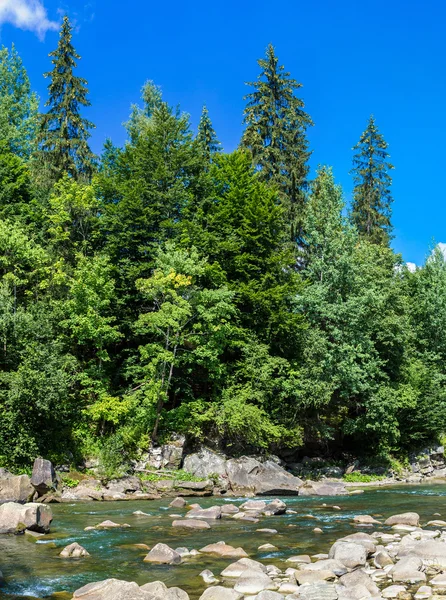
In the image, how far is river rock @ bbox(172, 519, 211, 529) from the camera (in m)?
16.0

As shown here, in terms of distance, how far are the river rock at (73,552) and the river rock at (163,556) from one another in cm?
149

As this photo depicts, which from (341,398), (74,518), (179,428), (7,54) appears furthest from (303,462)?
(7,54)

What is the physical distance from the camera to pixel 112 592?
876 centimetres

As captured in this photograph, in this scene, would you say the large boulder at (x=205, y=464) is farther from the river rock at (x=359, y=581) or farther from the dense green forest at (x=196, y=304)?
the river rock at (x=359, y=581)

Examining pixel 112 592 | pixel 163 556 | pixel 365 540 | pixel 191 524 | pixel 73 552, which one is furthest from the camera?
pixel 191 524

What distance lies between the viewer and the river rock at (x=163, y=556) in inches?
462

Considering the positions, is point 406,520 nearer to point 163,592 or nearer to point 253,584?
point 253,584

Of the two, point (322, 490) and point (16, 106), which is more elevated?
point (16, 106)

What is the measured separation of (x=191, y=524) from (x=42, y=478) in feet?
25.6

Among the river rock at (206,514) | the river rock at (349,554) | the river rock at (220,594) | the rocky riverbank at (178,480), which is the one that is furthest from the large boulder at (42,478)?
the river rock at (220,594)

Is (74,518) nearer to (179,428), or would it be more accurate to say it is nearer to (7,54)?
(179,428)

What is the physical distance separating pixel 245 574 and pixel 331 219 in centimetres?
2949

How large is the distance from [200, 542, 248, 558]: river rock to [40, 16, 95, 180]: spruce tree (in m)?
31.1

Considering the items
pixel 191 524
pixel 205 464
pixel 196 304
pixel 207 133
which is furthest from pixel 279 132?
pixel 191 524
